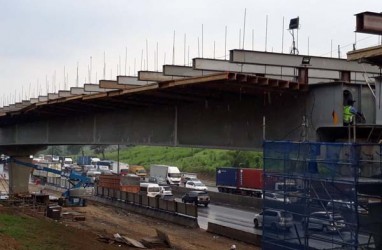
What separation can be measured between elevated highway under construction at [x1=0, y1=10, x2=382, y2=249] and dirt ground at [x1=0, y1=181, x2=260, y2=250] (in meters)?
5.23

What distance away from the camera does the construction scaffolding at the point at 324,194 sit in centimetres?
1622

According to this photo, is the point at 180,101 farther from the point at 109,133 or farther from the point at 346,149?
the point at 346,149

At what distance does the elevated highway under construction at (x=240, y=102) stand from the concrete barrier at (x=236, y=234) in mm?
6782

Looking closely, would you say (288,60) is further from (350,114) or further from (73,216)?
(73,216)

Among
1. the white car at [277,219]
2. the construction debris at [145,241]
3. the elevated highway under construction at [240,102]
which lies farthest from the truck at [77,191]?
the white car at [277,219]

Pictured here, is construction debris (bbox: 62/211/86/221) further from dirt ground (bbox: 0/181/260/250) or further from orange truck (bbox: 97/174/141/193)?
orange truck (bbox: 97/174/141/193)

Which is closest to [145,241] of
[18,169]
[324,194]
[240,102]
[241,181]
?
[240,102]

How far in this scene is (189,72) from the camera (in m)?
22.8

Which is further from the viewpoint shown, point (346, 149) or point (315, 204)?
point (315, 204)

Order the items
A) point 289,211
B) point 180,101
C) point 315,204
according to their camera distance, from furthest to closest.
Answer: point 180,101 → point 289,211 → point 315,204

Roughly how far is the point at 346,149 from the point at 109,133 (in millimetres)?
19108

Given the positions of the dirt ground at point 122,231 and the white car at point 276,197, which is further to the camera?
the dirt ground at point 122,231

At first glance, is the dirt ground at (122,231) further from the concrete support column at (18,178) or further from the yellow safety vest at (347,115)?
the yellow safety vest at (347,115)

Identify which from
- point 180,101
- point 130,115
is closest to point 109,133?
point 130,115
